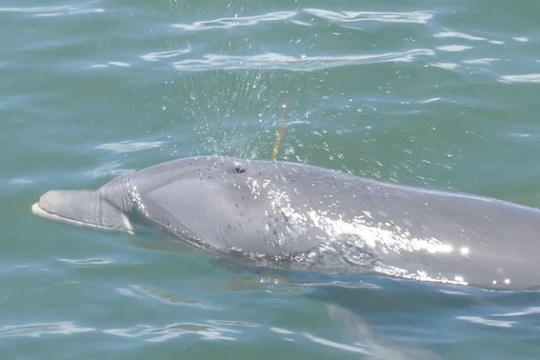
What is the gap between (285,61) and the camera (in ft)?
46.0

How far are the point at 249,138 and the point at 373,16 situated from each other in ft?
12.2

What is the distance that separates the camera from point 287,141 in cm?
1202

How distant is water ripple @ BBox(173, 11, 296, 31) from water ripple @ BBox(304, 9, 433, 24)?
1.25ft

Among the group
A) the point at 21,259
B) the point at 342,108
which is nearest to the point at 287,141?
the point at 342,108

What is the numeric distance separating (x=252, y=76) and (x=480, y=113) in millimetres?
2332

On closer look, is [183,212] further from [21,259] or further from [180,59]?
[180,59]

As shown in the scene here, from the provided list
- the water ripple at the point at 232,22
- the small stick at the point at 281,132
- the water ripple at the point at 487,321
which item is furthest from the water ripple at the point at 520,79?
the water ripple at the point at 487,321

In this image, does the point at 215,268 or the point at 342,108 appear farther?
the point at 342,108

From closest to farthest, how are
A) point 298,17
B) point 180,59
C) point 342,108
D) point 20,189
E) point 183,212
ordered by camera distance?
point 183,212 < point 20,189 < point 342,108 < point 180,59 < point 298,17

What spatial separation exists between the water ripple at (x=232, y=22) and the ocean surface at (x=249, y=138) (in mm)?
30

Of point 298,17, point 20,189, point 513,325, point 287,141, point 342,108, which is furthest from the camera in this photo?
point 298,17

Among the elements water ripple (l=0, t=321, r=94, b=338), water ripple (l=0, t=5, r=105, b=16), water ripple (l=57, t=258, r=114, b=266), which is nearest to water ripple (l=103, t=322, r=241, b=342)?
water ripple (l=0, t=321, r=94, b=338)

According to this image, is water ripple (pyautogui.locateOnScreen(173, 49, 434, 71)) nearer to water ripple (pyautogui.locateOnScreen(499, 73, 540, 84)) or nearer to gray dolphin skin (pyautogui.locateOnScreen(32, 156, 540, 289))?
water ripple (pyautogui.locateOnScreen(499, 73, 540, 84))

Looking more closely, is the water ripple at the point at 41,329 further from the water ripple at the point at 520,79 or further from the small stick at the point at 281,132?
the water ripple at the point at 520,79
